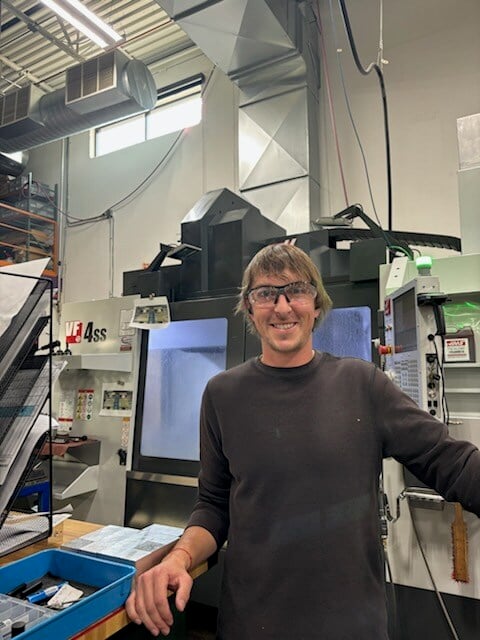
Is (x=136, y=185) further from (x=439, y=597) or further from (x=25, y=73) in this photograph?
(x=439, y=597)

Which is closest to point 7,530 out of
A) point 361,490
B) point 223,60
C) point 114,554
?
point 114,554

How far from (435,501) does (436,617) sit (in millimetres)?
450

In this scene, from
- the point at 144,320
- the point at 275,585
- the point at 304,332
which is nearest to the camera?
the point at 275,585

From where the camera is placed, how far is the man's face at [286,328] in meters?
1.03

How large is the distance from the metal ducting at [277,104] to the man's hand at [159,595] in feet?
8.52

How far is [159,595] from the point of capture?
2.81 feet

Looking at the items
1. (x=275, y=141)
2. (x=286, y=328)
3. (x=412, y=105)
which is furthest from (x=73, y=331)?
(x=412, y=105)

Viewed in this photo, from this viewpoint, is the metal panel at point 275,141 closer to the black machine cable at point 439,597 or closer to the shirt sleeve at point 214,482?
the black machine cable at point 439,597

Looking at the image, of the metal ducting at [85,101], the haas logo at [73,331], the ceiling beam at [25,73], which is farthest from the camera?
the ceiling beam at [25,73]

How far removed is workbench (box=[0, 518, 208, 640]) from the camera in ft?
2.76

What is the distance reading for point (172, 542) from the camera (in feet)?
3.78

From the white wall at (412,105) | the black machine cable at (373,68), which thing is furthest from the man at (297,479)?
the white wall at (412,105)

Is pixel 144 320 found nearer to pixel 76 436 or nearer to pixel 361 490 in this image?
A: pixel 76 436

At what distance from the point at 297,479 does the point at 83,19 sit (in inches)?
137
